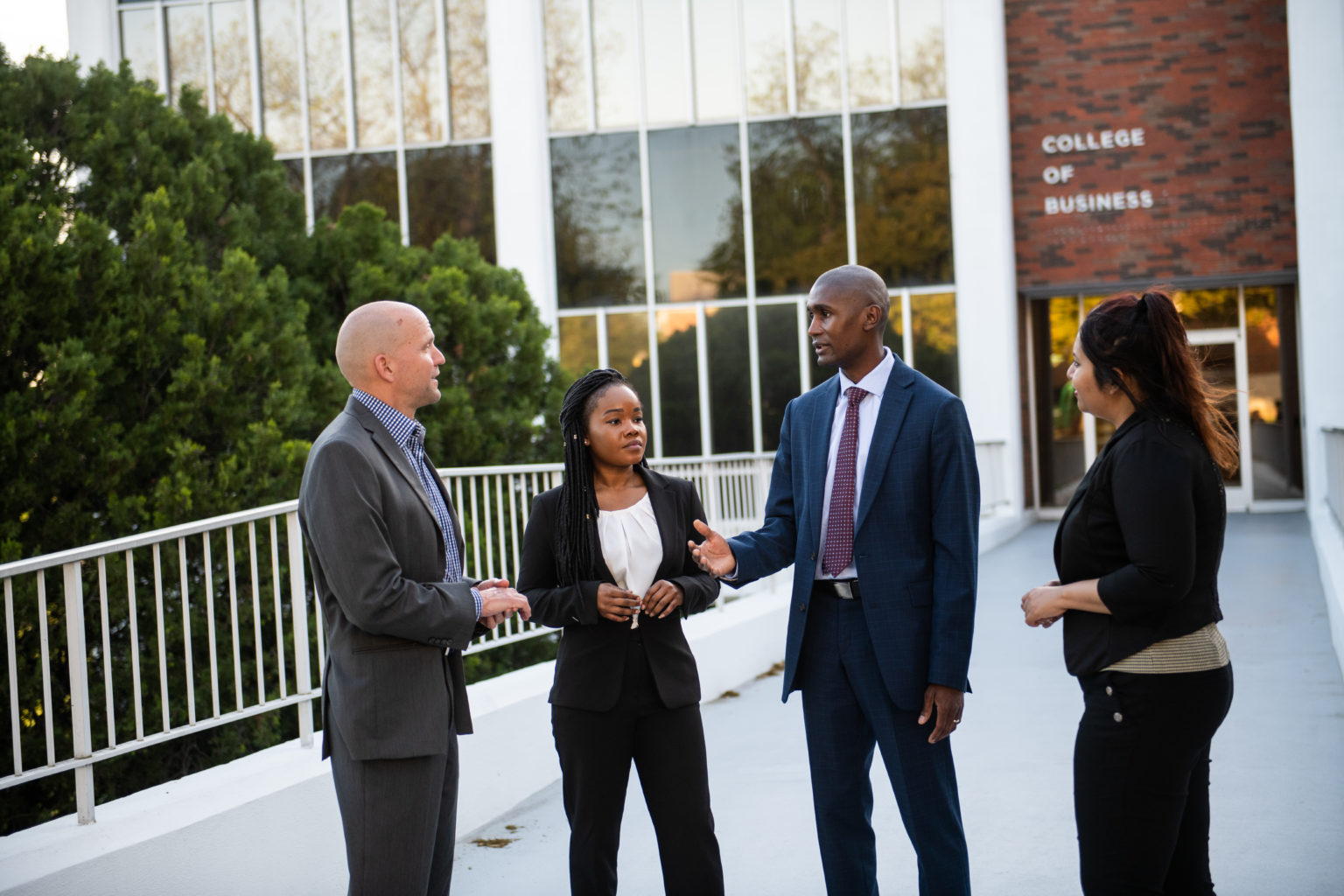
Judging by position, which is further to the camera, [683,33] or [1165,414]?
[683,33]

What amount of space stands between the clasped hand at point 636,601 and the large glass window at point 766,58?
48.0 ft

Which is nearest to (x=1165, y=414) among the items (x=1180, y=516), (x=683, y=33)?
(x=1180, y=516)

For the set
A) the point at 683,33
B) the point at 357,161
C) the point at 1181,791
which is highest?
the point at 683,33

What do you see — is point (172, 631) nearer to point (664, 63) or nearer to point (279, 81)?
point (664, 63)

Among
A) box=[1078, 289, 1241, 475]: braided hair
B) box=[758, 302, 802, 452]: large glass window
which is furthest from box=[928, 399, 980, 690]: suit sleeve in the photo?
box=[758, 302, 802, 452]: large glass window

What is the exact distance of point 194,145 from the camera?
7480 millimetres

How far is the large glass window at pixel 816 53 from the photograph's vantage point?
661 inches

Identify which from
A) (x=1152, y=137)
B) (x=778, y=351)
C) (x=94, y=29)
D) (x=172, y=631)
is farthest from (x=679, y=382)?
(x=172, y=631)

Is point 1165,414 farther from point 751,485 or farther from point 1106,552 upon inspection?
point 751,485

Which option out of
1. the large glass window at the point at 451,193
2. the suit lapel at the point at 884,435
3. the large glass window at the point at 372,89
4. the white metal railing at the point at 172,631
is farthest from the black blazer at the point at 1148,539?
the large glass window at the point at 372,89

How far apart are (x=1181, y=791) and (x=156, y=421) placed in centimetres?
527

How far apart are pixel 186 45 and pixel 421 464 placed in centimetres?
1719

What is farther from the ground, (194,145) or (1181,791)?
(194,145)

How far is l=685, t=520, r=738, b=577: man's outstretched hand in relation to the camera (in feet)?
11.3
